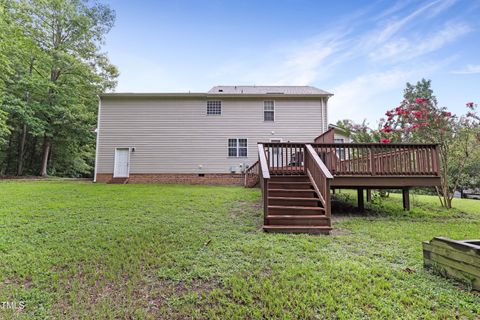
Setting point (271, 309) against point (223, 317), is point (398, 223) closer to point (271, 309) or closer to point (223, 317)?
point (271, 309)

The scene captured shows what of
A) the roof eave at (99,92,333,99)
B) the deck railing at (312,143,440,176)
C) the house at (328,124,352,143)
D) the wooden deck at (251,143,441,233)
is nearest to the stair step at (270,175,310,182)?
the wooden deck at (251,143,441,233)

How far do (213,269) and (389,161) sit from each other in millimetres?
5735

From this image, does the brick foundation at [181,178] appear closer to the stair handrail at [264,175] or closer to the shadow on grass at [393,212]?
the shadow on grass at [393,212]

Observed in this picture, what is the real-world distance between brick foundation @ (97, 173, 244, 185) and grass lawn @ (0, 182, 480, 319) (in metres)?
7.16

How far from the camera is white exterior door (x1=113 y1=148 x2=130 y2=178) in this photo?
42.9 feet

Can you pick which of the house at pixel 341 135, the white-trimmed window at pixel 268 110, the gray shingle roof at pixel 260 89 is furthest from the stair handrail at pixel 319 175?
the gray shingle roof at pixel 260 89

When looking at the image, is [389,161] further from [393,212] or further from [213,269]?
[213,269]

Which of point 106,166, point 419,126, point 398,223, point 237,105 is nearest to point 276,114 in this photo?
point 237,105

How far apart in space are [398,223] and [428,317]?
3908 mm

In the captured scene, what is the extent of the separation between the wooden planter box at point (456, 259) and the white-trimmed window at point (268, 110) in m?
11.1

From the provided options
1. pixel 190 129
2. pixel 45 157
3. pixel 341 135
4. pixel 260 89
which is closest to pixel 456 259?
pixel 190 129

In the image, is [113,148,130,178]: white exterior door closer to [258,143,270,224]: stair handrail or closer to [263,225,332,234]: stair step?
[258,143,270,224]: stair handrail

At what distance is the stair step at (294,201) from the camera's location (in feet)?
17.7

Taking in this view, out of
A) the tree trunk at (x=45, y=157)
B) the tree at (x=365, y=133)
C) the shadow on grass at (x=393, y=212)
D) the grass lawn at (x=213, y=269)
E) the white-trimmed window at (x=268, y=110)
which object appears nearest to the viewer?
the grass lawn at (x=213, y=269)
